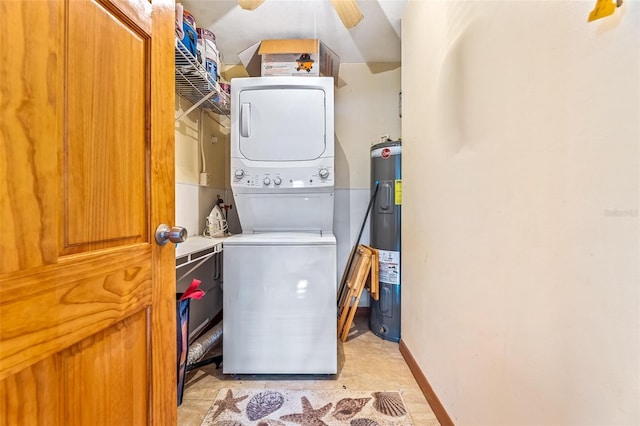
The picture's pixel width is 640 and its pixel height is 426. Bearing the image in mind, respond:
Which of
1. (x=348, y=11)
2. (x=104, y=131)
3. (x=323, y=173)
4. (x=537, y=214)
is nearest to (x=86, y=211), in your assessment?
(x=104, y=131)

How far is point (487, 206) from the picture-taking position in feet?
3.23

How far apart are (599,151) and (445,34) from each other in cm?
101

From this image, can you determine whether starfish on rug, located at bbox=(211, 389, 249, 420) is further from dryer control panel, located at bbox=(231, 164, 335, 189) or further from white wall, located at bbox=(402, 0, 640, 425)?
dryer control panel, located at bbox=(231, 164, 335, 189)

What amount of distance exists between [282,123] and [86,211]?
150 cm

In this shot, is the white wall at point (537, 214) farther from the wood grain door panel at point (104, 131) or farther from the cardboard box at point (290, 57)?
the wood grain door panel at point (104, 131)

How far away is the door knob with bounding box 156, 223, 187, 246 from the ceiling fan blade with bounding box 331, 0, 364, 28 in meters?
1.91

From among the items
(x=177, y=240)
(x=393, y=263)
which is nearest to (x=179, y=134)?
(x=177, y=240)

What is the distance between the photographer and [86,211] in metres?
0.60

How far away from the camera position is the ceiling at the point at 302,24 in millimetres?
1978

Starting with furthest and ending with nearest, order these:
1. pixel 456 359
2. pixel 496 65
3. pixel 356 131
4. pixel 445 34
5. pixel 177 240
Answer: pixel 356 131 → pixel 445 34 → pixel 456 359 → pixel 496 65 → pixel 177 240

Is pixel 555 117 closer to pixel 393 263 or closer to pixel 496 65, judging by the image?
pixel 496 65

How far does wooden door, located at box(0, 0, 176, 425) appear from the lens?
458 millimetres

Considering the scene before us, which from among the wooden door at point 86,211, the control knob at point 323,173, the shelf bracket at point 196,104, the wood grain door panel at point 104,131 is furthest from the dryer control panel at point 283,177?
the wood grain door panel at point 104,131

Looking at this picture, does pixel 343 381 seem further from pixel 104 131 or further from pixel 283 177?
pixel 104 131
